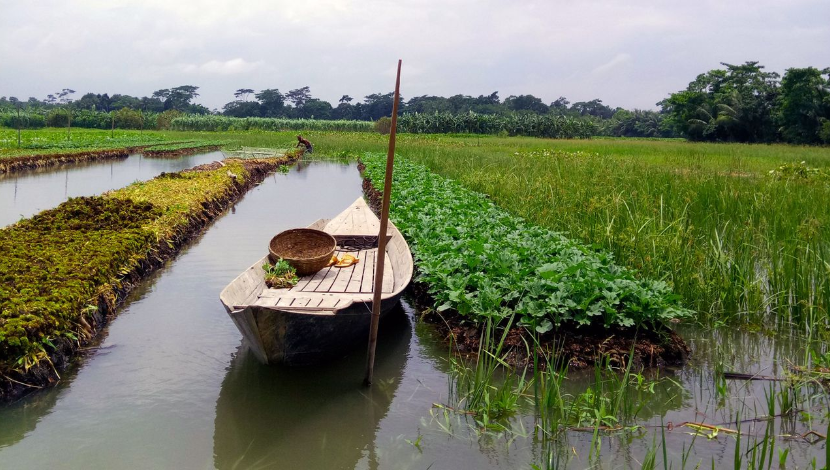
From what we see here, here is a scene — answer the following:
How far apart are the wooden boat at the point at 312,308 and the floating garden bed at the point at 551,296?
0.55 m

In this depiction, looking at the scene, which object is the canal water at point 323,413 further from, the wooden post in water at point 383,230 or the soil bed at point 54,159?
the soil bed at point 54,159

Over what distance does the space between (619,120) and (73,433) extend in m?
81.9

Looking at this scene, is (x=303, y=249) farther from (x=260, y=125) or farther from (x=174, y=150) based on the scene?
(x=260, y=125)

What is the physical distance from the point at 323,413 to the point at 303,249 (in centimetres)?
279

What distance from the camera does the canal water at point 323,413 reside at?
12.9 ft

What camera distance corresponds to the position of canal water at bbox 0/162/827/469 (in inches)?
155

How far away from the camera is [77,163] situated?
24391 mm

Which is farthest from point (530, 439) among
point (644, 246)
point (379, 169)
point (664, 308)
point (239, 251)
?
point (379, 169)

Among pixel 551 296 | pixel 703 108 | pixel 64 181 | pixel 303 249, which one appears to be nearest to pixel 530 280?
pixel 551 296


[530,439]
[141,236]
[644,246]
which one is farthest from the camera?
[141,236]

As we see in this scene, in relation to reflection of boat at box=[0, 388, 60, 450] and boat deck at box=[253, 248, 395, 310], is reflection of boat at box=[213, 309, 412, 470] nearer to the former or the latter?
boat deck at box=[253, 248, 395, 310]

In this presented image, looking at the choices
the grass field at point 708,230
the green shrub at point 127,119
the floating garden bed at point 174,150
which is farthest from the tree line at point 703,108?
the grass field at point 708,230

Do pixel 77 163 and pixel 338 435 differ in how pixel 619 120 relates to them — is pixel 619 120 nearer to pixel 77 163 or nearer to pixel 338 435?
pixel 77 163

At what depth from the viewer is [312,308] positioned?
502cm
